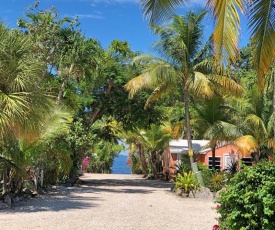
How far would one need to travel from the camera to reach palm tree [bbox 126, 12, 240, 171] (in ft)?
58.8

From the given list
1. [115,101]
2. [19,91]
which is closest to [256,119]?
[115,101]

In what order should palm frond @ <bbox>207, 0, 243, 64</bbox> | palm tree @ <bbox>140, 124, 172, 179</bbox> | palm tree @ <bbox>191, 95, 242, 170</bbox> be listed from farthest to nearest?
palm tree @ <bbox>140, 124, 172, 179</bbox>, palm tree @ <bbox>191, 95, 242, 170</bbox>, palm frond @ <bbox>207, 0, 243, 64</bbox>

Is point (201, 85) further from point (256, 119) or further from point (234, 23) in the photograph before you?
point (234, 23)

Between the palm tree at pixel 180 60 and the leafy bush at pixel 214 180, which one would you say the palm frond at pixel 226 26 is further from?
the leafy bush at pixel 214 180

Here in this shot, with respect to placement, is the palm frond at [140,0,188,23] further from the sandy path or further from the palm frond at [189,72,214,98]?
the palm frond at [189,72,214,98]

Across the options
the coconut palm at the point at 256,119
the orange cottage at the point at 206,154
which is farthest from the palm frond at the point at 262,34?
the orange cottage at the point at 206,154

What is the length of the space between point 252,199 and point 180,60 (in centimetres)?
1323

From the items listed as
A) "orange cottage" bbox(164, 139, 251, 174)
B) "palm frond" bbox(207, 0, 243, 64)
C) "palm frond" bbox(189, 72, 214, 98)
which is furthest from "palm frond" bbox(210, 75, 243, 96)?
"palm frond" bbox(207, 0, 243, 64)

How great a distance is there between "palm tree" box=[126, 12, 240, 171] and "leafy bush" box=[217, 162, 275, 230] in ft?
39.2

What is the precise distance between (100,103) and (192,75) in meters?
8.03

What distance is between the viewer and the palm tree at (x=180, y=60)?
706 inches

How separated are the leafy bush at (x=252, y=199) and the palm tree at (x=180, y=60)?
1196cm

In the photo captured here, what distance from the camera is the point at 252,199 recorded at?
5.75 meters

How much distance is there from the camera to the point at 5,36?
1102cm
